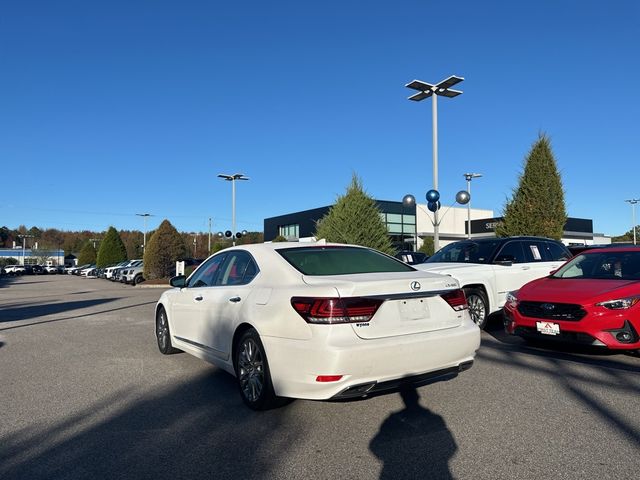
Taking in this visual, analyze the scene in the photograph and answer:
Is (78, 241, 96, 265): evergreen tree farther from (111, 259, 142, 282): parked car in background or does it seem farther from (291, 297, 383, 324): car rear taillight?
(291, 297, 383, 324): car rear taillight

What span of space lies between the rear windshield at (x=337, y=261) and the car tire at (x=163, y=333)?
2838 millimetres

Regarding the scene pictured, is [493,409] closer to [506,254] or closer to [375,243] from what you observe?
[506,254]

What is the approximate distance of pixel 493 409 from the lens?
451cm

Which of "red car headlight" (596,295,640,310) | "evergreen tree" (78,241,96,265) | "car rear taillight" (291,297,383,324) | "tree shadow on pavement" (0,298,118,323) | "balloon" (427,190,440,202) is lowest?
"tree shadow on pavement" (0,298,118,323)

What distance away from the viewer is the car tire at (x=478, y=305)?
873 centimetres

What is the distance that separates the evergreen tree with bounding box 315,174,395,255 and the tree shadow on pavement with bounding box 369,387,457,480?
15.4 meters

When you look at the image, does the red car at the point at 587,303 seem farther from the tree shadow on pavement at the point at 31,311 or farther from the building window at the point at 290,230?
the building window at the point at 290,230

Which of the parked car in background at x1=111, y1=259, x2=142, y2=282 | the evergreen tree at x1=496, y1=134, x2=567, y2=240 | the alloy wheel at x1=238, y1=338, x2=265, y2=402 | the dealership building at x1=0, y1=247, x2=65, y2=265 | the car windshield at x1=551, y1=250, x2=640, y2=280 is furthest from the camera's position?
the dealership building at x1=0, y1=247, x2=65, y2=265

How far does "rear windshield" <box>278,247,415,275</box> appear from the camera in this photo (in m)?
4.75

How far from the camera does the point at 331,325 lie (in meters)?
3.84

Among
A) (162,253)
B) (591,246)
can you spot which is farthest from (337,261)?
(162,253)

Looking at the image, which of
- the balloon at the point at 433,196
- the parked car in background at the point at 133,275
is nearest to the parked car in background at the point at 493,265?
the balloon at the point at 433,196

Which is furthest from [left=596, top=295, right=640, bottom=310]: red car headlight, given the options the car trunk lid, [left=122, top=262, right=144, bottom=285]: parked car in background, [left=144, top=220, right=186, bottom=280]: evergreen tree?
[left=122, top=262, right=144, bottom=285]: parked car in background

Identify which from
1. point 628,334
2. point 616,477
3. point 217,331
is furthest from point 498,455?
point 628,334
